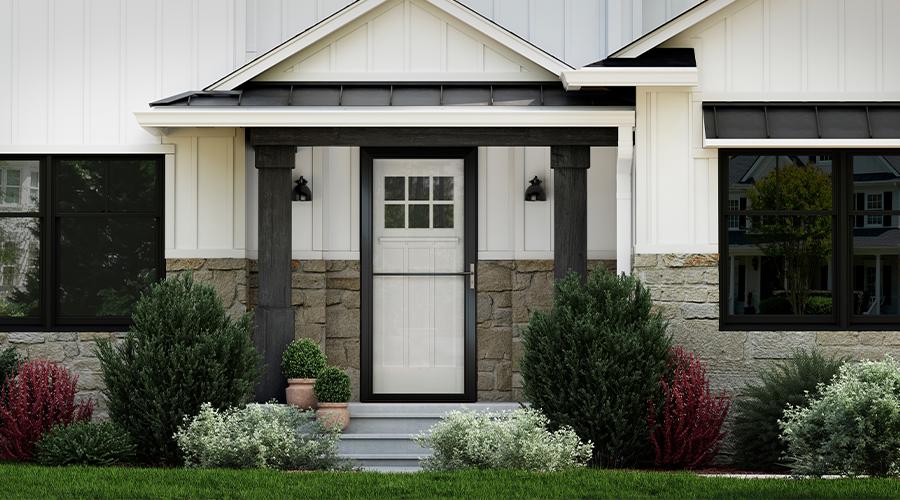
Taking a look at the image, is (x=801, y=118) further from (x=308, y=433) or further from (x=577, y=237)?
(x=308, y=433)

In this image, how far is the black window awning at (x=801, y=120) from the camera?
11.8 m

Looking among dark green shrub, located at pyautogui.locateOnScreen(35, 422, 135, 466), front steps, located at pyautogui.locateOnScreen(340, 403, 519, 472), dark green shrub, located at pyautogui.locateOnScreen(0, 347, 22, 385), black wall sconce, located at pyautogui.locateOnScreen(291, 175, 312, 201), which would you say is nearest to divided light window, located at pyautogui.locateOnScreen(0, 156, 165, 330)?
dark green shrub, located at pyautogui.locateOnScreen(0, 347, 22, 385)

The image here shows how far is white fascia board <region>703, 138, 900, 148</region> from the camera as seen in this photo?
38.3ft

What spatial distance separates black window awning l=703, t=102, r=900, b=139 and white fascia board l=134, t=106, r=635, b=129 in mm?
811

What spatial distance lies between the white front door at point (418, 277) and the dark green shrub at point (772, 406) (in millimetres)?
3117

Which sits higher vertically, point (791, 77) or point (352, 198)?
point (791, 77)

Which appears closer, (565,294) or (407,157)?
(565,294)

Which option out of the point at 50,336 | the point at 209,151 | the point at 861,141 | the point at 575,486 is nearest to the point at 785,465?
the point at 575,486

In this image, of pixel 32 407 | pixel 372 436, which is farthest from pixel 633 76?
pixel 32 407

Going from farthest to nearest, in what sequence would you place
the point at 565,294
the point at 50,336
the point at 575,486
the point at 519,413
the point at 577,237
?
the point at 50,336 < the point at 577,237 < the point at 565,294 < the point at 519,413 < the point at 575,486

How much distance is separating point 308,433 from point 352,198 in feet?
10.5

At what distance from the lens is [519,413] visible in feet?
34.0

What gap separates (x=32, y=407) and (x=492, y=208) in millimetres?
4734

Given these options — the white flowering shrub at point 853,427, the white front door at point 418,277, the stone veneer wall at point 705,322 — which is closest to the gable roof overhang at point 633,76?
the stone veneer wall at point 705,322
